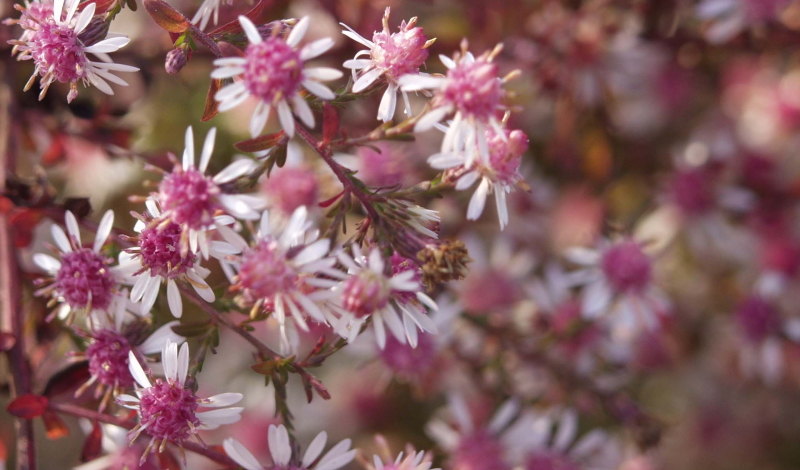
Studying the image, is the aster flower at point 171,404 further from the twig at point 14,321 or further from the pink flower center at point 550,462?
the pink flower center at point 550,462

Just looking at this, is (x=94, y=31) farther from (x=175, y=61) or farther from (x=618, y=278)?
(x=618, y=278)

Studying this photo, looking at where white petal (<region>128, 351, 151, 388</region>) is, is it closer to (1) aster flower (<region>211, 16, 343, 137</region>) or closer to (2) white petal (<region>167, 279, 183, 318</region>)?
(2) white petal (<region>167, 279, 183, 318</region>)

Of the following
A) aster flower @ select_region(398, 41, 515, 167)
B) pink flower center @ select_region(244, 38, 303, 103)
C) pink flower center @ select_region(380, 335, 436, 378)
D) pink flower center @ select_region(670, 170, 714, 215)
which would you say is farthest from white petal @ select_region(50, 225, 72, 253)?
pink flower center @ select_region(670, 170, 714, 215)

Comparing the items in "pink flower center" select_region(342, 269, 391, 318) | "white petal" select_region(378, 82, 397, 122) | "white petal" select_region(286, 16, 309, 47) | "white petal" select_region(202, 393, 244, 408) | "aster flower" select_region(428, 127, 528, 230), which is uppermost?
"white petal" select_region(286, 16, 309, 47)

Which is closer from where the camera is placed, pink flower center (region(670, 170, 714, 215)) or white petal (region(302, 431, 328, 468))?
white petal (region(302, 431, 328, 468))

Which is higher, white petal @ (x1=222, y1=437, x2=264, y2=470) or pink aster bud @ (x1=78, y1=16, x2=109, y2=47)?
pink aster bud @ (x1=78, y1=16, x2=109, y2=47)

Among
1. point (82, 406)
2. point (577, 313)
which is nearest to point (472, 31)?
point (577, 313)

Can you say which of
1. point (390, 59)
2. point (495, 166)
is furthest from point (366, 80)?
point (495, 166)
